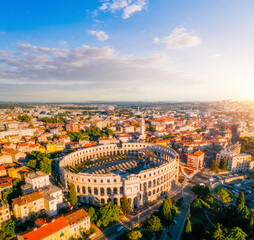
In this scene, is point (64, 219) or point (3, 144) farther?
point (3, 144)

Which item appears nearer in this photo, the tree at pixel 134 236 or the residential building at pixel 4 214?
the tree at pixel 134 236

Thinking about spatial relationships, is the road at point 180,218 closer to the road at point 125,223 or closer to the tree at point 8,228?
the road at point 125,223

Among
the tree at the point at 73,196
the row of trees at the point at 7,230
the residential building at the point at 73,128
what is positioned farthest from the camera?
the residential building at the point at 73,128

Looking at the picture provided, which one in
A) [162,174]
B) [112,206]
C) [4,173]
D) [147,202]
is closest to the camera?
[112,206]

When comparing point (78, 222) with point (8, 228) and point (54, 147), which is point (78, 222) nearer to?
point (8, 228)

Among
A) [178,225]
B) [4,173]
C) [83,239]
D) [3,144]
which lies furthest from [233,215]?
[3,144]

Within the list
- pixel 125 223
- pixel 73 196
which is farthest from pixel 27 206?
pixel 125 223

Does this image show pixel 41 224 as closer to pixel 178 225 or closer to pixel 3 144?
A: pixel 178 225

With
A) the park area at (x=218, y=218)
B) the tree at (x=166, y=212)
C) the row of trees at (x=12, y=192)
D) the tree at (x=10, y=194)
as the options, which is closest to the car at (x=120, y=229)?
the tree at (x=166, y=212)
